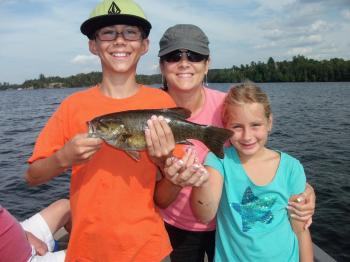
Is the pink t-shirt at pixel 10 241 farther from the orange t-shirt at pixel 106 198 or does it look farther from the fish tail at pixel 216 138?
the fish tail at pixel 216 138

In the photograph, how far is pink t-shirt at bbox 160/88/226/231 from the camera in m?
4.09

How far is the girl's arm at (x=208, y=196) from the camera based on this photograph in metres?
3.49

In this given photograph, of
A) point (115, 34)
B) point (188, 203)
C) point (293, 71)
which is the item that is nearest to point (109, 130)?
point (115, 34)

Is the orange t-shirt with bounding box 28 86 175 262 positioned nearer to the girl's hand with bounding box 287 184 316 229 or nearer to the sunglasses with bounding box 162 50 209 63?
the sunglasses with bounding box 162 50 209 63

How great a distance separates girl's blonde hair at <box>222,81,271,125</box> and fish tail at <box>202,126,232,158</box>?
541 mm

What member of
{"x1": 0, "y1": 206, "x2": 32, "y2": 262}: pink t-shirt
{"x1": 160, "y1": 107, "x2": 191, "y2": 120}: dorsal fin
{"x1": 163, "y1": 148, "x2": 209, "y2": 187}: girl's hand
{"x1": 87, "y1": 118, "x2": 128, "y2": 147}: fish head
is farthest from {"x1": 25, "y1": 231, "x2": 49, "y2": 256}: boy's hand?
{"x1": 160, "y1": 107, "x2": 191, "y2": 120}: dorsal fin

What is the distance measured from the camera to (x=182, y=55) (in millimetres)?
4027

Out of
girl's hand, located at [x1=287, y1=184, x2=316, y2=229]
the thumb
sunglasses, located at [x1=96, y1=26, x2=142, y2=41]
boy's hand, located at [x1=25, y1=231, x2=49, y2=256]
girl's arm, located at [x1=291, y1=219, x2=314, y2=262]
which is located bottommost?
boy's hand, located at [x1=25, y1=231, x2=49, y2=256]

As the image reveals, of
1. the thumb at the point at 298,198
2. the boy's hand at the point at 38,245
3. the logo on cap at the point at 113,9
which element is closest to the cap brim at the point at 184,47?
the logo on cap at the point at 113,9

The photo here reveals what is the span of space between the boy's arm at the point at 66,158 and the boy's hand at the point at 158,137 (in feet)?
1.44

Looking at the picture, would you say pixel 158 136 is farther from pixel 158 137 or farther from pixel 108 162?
pixel 108 162

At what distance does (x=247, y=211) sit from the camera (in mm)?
3693

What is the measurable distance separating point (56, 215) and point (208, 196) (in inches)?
117

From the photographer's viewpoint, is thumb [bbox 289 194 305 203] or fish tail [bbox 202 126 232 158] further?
thumb [bbox 289 194 305 203]
